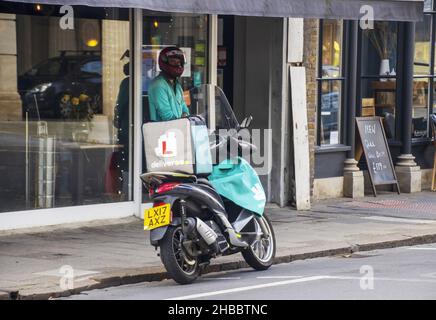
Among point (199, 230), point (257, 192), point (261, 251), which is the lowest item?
point (261, 251)

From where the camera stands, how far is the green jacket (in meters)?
10.7

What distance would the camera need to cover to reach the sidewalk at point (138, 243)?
32.0 ft

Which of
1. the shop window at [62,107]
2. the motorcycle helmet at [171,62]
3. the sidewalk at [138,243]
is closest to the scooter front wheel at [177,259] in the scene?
the sidewalk at [138,243]

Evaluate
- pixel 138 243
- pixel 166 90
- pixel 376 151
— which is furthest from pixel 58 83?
pixel 376 151

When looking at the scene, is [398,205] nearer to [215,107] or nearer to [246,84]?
[246,84]

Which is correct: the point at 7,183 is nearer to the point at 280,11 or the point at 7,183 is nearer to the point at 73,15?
the point at 73,15

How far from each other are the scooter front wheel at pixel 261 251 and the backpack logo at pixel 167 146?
4.15ft

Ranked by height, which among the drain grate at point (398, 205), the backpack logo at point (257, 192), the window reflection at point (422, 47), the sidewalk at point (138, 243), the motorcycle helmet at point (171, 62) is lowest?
the drain grate at point (398, 205)

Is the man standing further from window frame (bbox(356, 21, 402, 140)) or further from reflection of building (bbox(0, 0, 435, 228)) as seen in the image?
window frame (bbox(356, 21, 402, 140))

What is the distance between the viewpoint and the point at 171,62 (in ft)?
35.4

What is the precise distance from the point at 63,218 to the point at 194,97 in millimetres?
2557

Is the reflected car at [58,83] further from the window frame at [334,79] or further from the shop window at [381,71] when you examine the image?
the shop window at [381,71]

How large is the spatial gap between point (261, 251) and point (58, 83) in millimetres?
3778

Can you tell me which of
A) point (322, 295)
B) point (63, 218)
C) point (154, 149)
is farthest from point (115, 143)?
point (322, 295)
